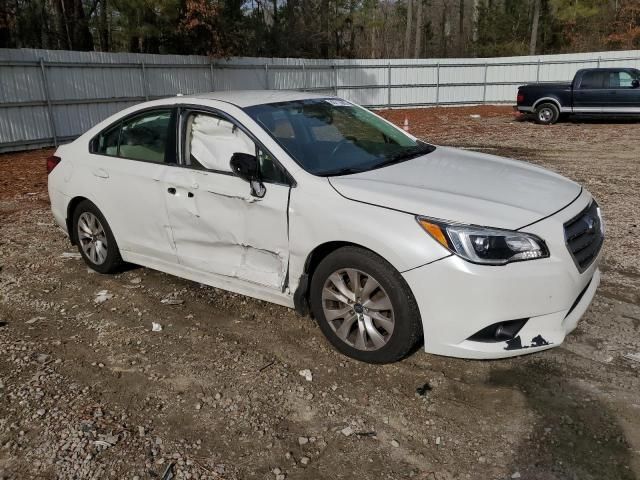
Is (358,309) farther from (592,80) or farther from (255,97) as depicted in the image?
(592,80)

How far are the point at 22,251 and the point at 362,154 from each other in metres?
4.20

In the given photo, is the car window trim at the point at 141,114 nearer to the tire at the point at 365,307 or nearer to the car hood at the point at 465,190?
the car hood at the point at 465,190

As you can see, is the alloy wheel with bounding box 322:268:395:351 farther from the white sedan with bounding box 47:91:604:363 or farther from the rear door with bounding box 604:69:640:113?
the rear door with bounding box 604:69:640:113

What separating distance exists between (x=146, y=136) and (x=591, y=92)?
16359 mm

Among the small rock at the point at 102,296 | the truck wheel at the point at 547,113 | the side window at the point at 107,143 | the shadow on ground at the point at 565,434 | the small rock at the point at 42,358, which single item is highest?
the side window at the point at 107,143

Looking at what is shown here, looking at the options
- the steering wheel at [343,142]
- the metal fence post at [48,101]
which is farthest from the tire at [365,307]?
the metal fence post at [48,101]

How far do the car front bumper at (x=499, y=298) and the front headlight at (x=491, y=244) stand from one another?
4 cm

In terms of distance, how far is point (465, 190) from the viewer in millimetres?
3412

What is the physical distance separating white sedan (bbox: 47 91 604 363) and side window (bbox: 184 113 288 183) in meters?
0.01

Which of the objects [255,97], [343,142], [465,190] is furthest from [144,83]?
[465,190]

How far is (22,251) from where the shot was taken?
6.17 metres

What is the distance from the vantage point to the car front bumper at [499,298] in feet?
9.77

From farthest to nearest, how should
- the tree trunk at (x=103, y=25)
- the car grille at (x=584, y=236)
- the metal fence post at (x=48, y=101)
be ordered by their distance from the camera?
the tree trunk at (x=103, y=25)
the metal fence post at (x=48, y=101)
the car grille at (x=584, y=236)

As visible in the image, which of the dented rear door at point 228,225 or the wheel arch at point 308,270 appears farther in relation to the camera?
the dented rear door at point 228,225
